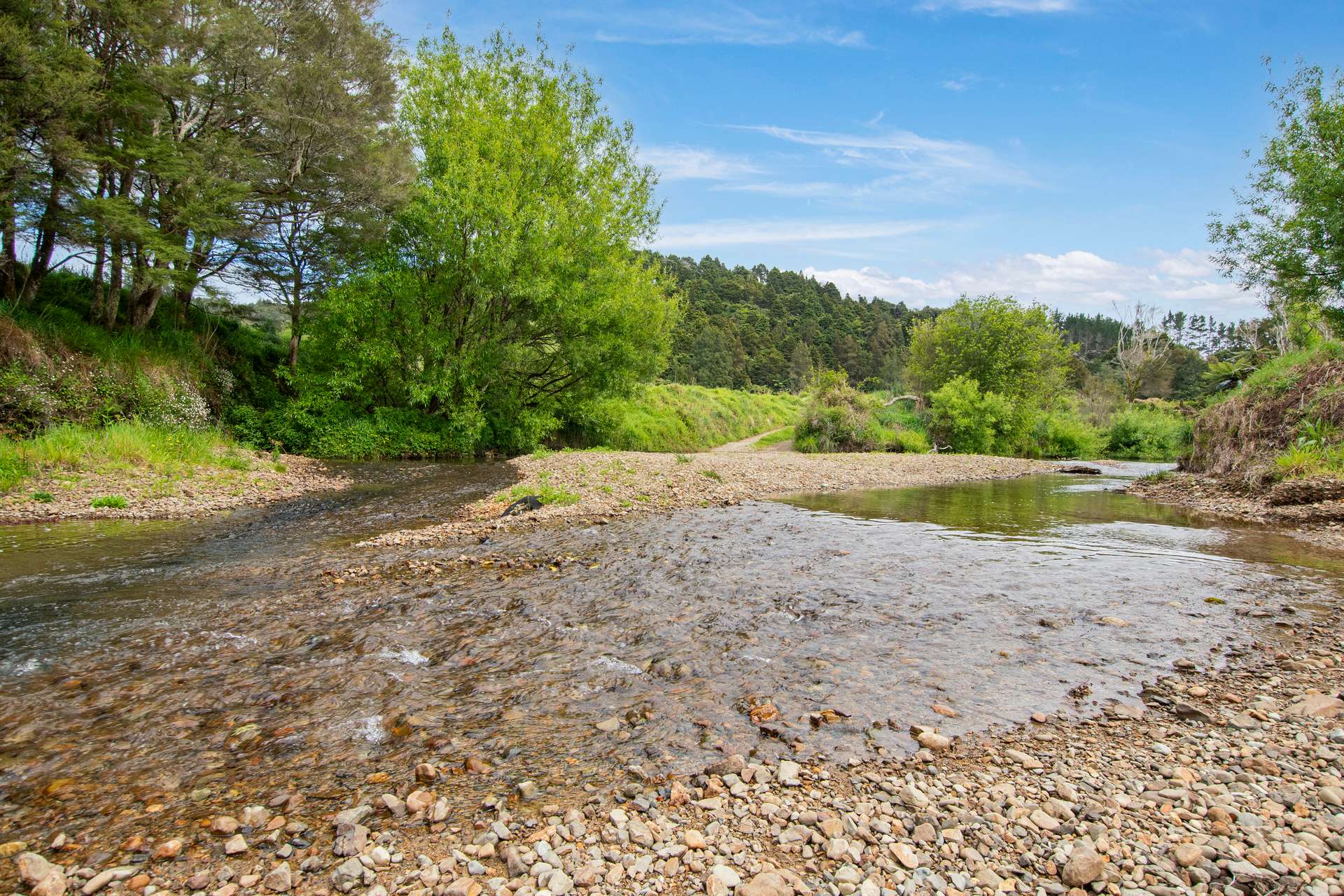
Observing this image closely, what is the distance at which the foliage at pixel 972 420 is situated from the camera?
121 feet

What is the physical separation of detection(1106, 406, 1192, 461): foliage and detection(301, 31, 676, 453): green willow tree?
38322 millimetres

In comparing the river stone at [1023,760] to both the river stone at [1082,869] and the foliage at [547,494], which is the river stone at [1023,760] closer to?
the river stone at [1082,869]

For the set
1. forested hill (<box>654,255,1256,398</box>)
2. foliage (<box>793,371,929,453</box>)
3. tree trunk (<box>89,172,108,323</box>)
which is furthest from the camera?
forested hill (<box>654,255,1256,398</box>)

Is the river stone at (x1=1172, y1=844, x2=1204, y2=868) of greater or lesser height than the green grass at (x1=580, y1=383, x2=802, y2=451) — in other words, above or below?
below

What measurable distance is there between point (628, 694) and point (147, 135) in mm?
22764

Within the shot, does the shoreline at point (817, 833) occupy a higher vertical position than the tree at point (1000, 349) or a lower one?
lower

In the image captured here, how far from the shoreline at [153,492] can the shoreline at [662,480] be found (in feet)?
16.7

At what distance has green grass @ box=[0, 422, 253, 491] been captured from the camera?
1270 centimetres

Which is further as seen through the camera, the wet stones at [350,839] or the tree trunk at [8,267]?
the tree trunk at [8,267]

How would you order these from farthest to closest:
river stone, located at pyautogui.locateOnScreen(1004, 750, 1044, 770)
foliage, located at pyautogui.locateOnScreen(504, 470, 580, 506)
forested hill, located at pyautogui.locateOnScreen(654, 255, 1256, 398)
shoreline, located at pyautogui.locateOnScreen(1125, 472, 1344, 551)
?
forested hill, located at pyautogui.locateOnScreen(654, 255, 1256, 398)
foliage, located at pyautogui.locateOnScreen(504, 470, 580, 506)
shoreline, located at pyautogui.locateOnScreen(1125, 472, 1344, 551)
river stone, located at pyautogui.locateOnScreen(1004, 750, 1044, 770)

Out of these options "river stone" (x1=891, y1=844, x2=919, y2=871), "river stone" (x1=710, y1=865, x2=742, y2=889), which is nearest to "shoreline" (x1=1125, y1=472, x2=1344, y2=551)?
"river stone" (x1=891, y1=844, x2=919, y2=871)

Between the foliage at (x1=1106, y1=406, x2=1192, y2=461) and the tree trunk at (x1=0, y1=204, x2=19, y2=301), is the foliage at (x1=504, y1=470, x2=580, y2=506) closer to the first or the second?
the tree trunk at (x1=0, y1=204, x2=19, y2=301)

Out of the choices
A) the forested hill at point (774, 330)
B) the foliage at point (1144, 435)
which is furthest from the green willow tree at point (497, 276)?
the foliage at point (1144, 435)

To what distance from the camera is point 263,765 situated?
3793mm
